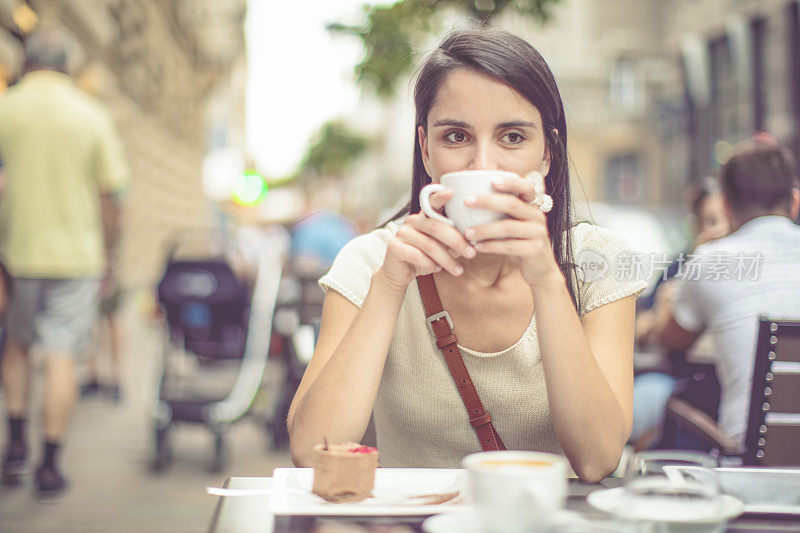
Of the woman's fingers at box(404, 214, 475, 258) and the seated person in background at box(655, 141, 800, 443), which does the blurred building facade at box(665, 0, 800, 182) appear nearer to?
the seated person in background at box(655, 141, 800, 443)

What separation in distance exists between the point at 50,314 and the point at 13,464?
767 mm

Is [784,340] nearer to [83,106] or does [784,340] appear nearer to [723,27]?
[83,106]

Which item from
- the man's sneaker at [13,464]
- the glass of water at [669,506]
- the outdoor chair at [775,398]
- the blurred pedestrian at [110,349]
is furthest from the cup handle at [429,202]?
the blurred pedestrian at [110,349]

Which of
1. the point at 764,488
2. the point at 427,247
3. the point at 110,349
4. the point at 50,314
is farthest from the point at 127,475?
the point at 764,488

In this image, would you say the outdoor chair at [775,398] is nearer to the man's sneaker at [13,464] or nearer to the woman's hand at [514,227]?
the woman's hand at [514,227]

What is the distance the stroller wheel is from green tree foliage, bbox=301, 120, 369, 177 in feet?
104

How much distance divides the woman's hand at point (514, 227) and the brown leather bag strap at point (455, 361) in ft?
1.52

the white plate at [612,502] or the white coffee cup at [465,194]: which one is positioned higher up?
the white coffee cup at [465,194]

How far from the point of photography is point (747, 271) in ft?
8.10

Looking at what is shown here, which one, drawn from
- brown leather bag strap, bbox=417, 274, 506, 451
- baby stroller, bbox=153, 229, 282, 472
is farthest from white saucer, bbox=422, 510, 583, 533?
baby stroller, bbox=153, 229, 282, 472

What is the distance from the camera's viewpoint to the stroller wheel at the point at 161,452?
15.4 feet

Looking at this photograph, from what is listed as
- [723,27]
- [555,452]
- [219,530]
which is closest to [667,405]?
[555,452]

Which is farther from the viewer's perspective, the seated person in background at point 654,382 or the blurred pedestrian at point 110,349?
the blurred pedestrian at point 110,349

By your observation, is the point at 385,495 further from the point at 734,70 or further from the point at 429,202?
the point at 734,70
